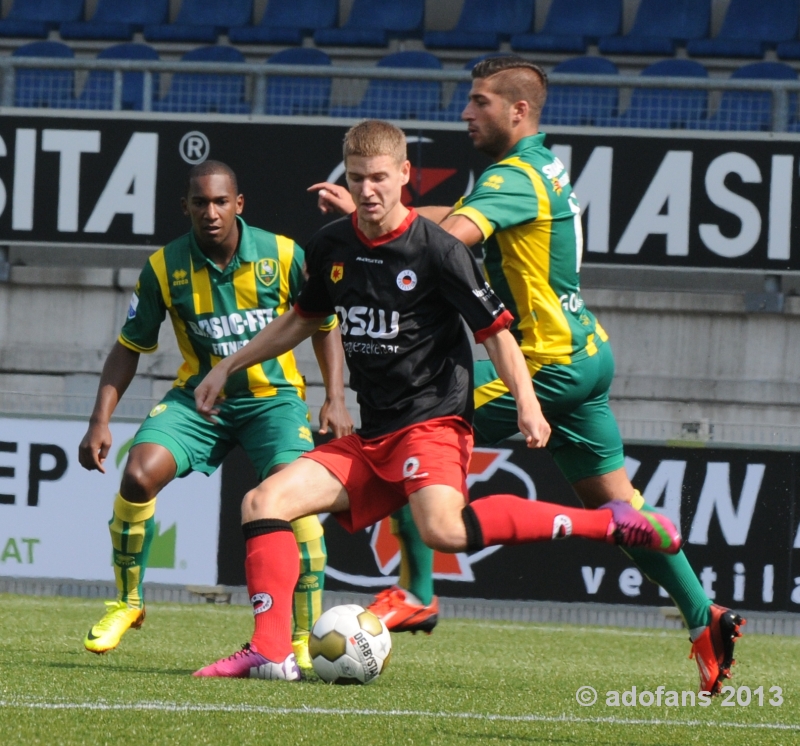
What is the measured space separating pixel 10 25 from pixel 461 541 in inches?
469

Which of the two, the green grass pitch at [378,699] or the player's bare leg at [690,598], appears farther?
the player's bare leg at [690,598]

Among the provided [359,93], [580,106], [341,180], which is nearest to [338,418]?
[341,180]

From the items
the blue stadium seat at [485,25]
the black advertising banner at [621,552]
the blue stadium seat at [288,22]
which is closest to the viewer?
the black advertising banner at [621,552]

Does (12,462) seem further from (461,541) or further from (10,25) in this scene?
(10,25)

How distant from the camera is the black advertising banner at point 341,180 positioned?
10.0m

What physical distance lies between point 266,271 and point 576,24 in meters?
9.26

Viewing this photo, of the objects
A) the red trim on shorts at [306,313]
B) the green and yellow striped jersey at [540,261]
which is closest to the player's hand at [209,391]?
the red trim on shorts at [306,313]

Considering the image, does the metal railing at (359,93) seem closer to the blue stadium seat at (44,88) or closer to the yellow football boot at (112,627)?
the blue stadium seat at (44,88)

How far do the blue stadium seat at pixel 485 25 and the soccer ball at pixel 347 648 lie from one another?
10119 millimetres

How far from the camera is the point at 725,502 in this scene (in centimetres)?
832

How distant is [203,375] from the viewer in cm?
586

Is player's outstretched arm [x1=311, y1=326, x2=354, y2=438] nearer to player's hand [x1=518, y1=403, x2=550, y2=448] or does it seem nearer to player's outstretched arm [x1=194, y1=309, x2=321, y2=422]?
player's outstretched arm [x1=194, y1=309, x2=321, y2=422]

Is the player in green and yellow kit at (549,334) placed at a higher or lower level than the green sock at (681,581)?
higher

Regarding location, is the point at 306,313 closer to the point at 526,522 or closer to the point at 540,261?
the point at 540,261
